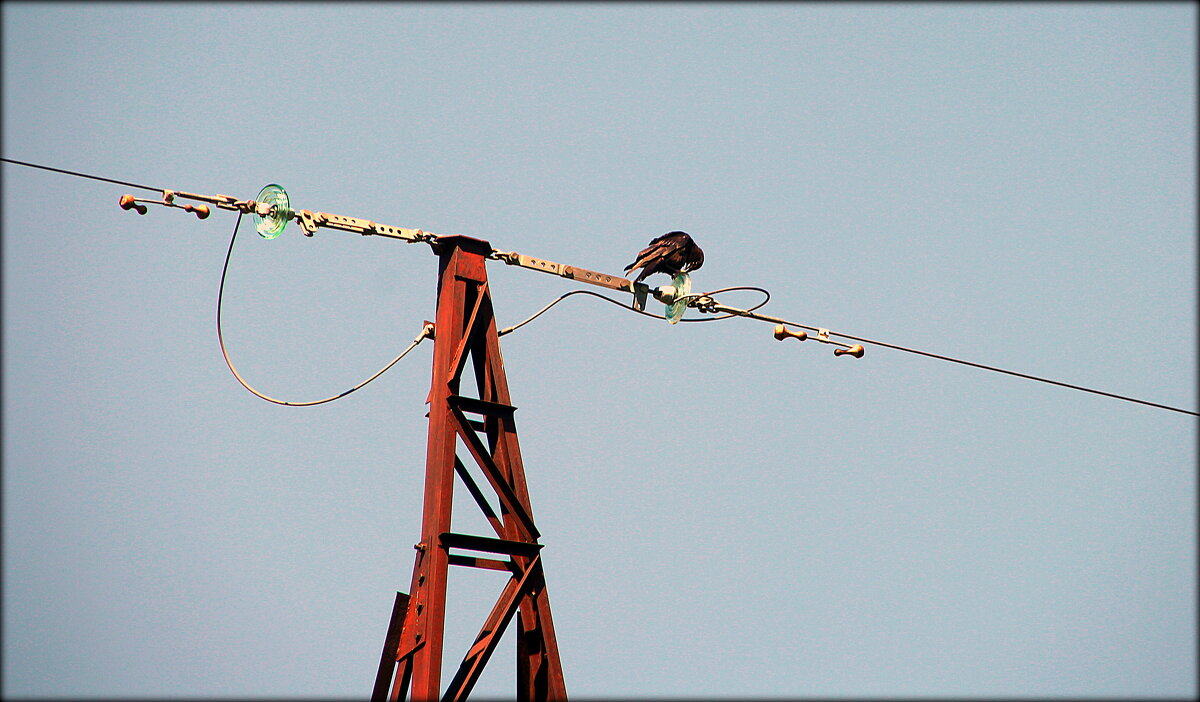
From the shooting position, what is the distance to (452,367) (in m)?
12.3

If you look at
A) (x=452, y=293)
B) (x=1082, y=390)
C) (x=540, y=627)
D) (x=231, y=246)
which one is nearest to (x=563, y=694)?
(x=540, y=627)

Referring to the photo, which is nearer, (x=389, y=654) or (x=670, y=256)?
(x=389, y=654)

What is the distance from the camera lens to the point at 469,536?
1195 cm

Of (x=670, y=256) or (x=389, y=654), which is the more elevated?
(x=670, y=256)

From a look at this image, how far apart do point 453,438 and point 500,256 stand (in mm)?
1830

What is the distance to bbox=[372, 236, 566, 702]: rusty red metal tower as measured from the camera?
11664mm

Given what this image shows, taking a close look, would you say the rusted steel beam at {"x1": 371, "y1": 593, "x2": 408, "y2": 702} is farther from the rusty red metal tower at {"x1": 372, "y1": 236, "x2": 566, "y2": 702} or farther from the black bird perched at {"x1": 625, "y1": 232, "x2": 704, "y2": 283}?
the black bird perched at {"x1": 625, "y1": 232, "x2": 704, "y2": 283}

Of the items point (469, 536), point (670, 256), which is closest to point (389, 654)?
point (469, 536)

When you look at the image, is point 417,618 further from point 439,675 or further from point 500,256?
point 500,256

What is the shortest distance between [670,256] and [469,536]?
3.79 m

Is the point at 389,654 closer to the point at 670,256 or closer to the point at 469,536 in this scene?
the point at 469,536

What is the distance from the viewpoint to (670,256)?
14211 millimetres

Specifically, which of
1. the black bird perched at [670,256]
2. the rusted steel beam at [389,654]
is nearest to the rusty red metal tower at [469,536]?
the rusted steel beam at [389,654]

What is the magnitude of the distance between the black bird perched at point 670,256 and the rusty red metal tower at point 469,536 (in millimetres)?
1964
